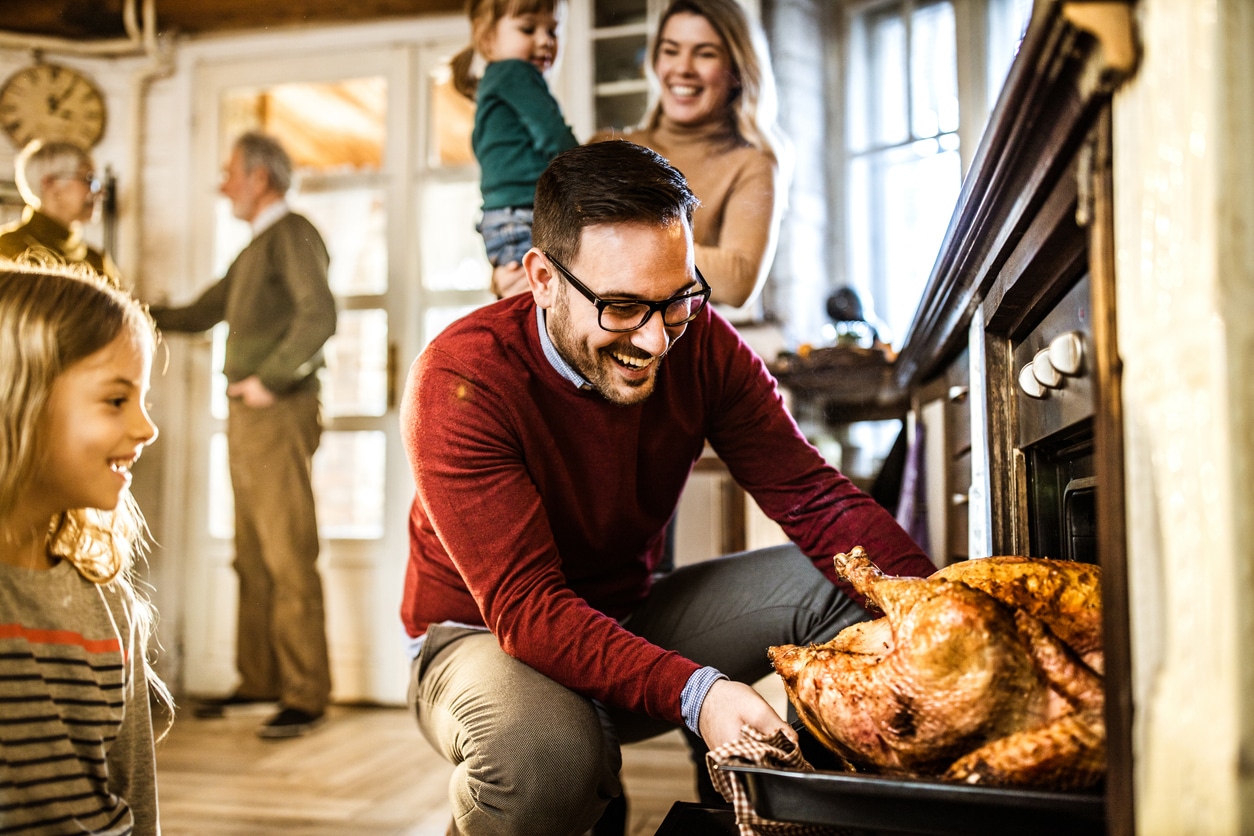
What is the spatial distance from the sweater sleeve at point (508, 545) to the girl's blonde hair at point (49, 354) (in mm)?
336

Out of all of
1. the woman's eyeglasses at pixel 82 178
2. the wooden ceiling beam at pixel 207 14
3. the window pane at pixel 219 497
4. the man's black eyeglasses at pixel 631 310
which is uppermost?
the wooden ceiling beam at pixel 207 14

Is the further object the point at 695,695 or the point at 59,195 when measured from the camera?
the point at 59,195

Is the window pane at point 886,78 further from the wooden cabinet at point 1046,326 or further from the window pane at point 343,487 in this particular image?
the window pane at point 343,487

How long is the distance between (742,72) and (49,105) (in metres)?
2.20

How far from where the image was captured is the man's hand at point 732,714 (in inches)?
30.3

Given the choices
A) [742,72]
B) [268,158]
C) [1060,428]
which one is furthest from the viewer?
[268,158]

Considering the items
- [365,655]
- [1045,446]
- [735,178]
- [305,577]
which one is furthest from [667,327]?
[365,655]

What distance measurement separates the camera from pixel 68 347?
930mm

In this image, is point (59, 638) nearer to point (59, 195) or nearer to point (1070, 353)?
point (1070, 353)

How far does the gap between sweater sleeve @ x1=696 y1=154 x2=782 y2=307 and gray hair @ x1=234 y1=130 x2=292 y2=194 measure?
1.58 m

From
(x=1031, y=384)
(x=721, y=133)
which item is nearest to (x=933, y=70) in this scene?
(x=721, y=133)

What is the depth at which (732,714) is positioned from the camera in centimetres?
79

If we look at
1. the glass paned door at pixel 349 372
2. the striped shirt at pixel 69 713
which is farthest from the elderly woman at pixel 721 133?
the glass paned door at pixel 349 372

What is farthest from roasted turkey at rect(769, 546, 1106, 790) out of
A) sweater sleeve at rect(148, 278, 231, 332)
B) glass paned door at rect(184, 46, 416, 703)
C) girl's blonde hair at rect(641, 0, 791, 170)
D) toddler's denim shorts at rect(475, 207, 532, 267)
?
sweater sleeve at rect(148, 278, 231, 332)
